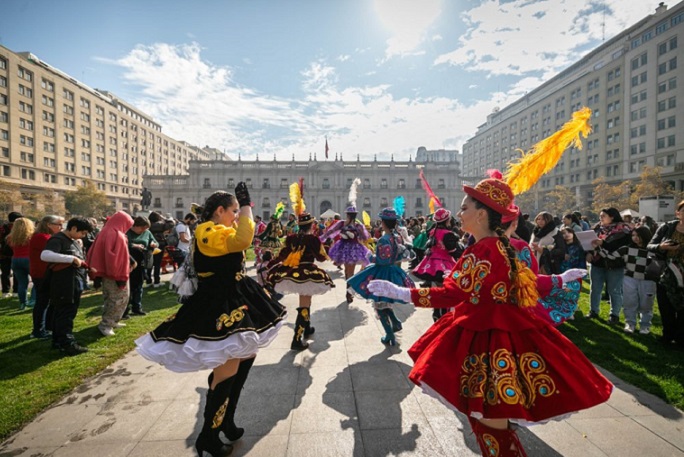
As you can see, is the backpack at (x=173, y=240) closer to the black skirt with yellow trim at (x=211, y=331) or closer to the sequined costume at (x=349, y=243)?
the sequined costume at (x=349, y=243)

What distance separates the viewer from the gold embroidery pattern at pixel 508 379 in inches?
77.4

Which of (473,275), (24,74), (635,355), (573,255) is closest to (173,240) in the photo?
(473,275)

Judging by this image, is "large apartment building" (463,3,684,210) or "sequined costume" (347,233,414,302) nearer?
"sequined costume" (347,233,414,302)

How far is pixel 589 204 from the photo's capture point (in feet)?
186

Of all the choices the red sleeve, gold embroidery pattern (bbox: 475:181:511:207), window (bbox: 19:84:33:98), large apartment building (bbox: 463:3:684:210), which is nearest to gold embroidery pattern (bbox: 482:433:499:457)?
the red sleeve

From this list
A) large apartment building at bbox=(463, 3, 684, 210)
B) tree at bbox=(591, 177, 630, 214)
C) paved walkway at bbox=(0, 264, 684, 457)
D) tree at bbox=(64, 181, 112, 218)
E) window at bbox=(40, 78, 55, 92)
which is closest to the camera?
paved walkway at bbox=(0, 264, 684, 457)

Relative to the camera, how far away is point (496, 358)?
205 centimetres

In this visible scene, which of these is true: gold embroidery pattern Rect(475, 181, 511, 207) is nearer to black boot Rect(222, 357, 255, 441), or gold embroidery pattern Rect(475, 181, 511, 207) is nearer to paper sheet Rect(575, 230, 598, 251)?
black boot Rect(222, 357, 255, 441)

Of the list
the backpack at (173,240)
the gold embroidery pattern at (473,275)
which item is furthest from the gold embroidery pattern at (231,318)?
the backpack at (173,240)

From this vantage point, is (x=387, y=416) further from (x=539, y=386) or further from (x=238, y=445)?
(x=539, y=386)

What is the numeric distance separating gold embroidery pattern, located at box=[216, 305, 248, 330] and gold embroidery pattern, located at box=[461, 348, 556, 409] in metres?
1.85

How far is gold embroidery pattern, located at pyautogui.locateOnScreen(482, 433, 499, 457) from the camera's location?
2039mm

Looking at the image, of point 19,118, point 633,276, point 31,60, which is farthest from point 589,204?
point 31,60

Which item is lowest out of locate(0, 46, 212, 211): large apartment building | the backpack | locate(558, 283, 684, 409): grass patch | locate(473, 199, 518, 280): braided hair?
locate(558, 283, 684, 409): grass patch
